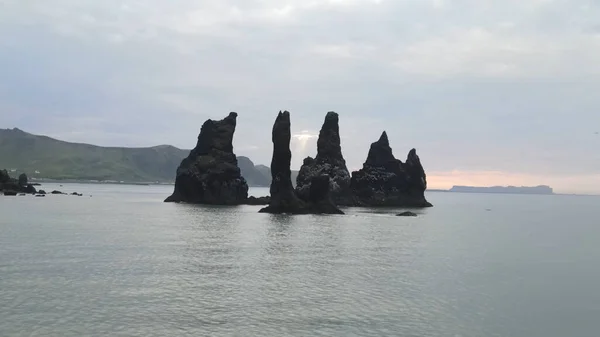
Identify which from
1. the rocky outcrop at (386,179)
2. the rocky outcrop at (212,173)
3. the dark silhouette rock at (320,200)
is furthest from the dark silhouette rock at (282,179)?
the rocky outcrop at (386,179)

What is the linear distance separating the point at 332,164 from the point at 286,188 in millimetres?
48208

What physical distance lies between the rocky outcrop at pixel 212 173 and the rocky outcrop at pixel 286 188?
34652 millimetres

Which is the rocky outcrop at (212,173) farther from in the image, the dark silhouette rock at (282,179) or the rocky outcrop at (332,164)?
the dark silhouette rock at (282,179)

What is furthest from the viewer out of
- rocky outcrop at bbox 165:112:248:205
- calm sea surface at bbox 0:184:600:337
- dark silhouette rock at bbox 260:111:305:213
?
rocky outcrop at bbox 165:112:248:205

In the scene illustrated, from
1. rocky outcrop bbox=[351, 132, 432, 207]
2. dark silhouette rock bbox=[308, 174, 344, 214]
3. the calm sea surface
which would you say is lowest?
the calm sea surface

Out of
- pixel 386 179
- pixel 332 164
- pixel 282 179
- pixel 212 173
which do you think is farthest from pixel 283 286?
pixel 386 179

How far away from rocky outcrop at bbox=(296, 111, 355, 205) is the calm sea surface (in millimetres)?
92161

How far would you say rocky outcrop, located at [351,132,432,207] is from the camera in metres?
187

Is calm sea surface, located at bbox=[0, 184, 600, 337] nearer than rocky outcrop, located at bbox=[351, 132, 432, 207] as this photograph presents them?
Yes

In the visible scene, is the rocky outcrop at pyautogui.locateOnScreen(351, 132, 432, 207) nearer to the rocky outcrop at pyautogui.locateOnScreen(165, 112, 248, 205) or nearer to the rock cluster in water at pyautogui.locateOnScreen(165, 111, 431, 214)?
the rock cluster in water at pyautogui.locateOnScreen(165, 111, 431, 214)

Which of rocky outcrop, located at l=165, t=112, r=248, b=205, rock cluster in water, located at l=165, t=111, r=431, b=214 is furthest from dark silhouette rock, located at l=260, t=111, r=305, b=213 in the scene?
rocky outcrop, located at l=165, t=112, r=248, b=205

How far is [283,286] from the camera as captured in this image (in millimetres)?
39188

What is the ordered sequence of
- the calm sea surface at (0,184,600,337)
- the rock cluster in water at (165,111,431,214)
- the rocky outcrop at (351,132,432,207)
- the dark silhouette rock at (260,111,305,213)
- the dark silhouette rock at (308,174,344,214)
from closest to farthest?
1. the calm sea surface at (0,184,600,337)
2. the dark silhouette rock at (260,111,305,213)
3. the dark silhouette rock at (308,174,344,214)
4. the rock cluster in water at (165,111,431,214)
5. the rocky outcrop at (351,132,432,207)

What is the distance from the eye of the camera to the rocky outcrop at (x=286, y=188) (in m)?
124
